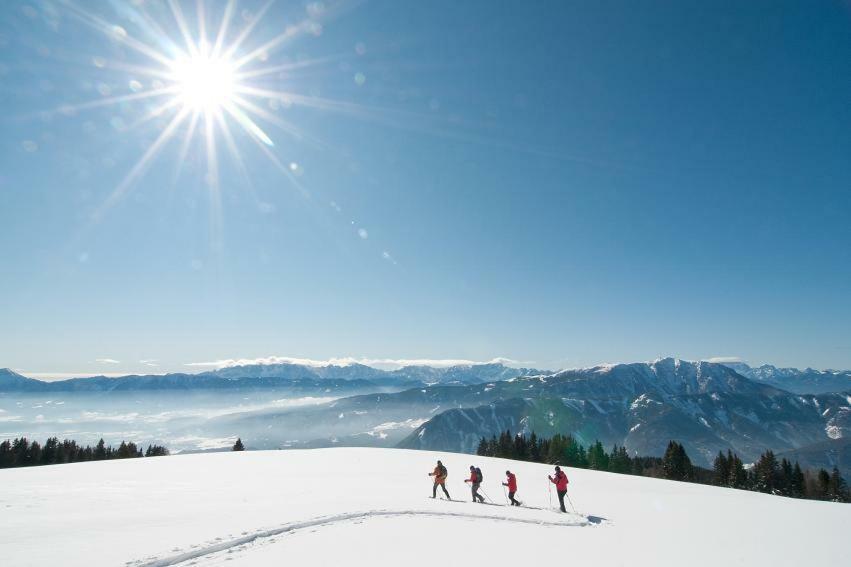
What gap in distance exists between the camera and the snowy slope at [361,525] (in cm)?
1042

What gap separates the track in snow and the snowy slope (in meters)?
0.04

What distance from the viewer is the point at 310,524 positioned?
43.9 feet

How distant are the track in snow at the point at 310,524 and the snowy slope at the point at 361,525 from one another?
45mm

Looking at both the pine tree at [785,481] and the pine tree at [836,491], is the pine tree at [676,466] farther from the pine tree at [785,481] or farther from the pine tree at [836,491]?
the pine tree at [836,491]

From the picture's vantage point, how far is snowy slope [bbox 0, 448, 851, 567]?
10.4 metres

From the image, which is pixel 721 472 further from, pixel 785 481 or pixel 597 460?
pixel 597 460

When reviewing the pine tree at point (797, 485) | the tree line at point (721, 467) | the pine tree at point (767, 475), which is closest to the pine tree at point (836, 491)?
the tree line at point (721, 467)

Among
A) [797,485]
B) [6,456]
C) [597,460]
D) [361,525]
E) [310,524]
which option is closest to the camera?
[310,524]

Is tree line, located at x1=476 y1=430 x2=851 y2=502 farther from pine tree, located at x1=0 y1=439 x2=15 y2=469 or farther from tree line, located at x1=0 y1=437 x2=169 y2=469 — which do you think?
pine tree, located at x1=0 y1=439 x2=15 y2=469

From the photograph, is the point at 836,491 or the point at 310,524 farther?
the point at 836,491

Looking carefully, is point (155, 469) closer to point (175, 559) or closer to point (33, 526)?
point (33, 526)

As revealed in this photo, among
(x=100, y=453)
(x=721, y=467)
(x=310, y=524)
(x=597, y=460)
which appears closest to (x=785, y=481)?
(x=721, y=467)

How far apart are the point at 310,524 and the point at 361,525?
5.75 feet

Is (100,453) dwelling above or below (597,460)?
above
